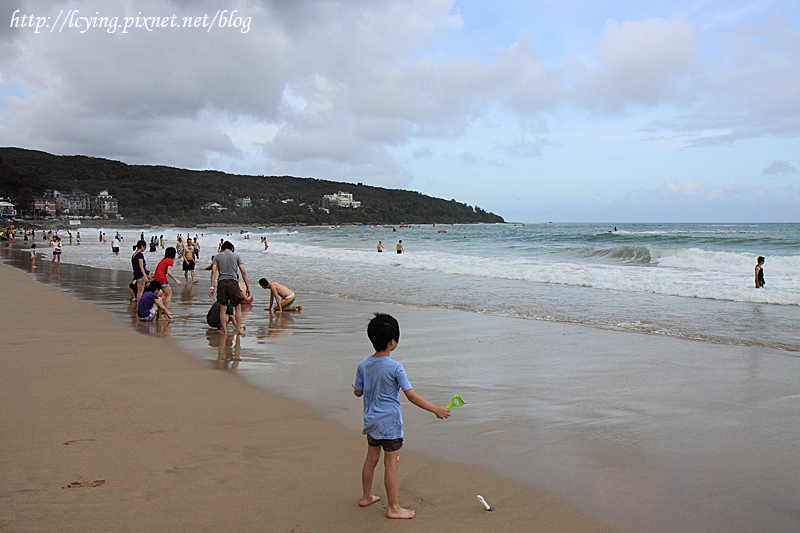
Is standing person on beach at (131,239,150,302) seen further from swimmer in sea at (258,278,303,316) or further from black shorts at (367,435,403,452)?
black shorts at (367,435,403,452)

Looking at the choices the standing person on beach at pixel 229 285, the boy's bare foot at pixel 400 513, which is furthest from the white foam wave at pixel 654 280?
the boy's bare foot at pixel 400 513

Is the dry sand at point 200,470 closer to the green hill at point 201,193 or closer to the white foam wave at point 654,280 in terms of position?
the white foam wave at point 654,280

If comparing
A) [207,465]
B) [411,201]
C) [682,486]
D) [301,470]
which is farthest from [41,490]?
[411,201]

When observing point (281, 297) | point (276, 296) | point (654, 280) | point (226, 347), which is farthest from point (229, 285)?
point (654, 280)

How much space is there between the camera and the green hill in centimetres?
12900

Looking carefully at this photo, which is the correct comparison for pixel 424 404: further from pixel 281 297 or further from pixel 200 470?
pixel 281 297

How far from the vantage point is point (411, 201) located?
170m

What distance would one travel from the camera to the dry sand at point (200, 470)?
289 centimetres

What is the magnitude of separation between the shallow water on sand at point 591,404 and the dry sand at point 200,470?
0.37 metres

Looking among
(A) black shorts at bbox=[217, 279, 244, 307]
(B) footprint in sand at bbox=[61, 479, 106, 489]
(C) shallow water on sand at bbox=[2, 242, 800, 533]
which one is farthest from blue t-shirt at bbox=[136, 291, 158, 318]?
(B) footprint in sand at bbox=[61, 479, 106, 489]

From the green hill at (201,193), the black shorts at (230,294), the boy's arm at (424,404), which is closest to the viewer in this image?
the boy's arm at (424,404)

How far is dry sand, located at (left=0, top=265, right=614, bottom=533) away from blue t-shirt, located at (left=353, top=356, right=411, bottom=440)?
1.69 feet

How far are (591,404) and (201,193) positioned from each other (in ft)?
514

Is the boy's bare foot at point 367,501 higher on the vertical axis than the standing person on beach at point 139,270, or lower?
lower
